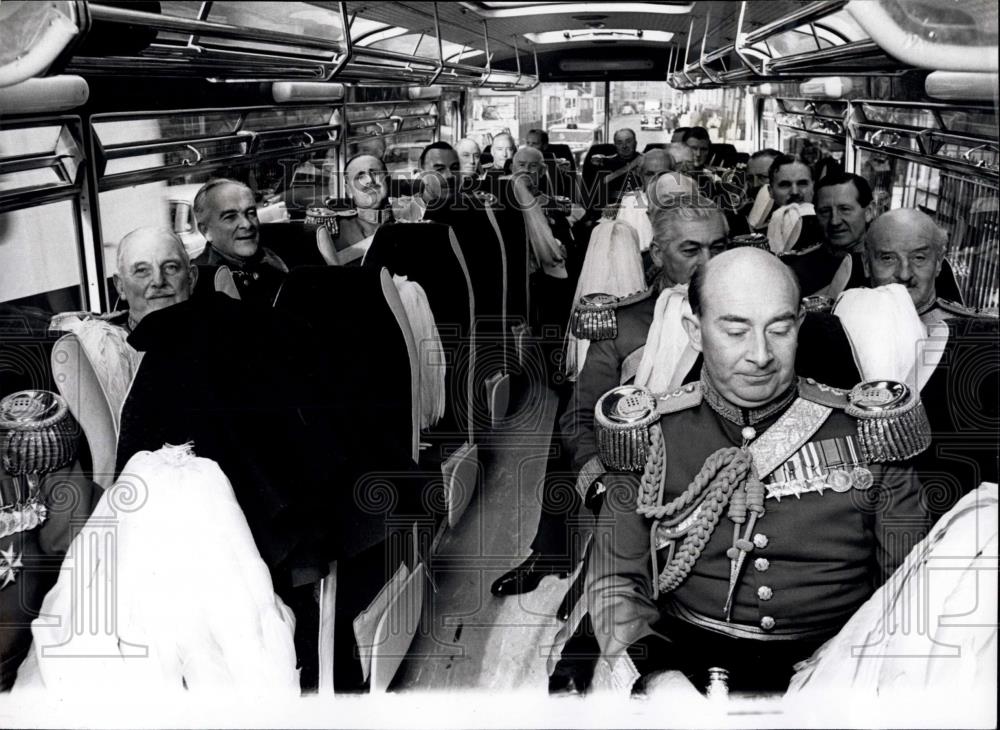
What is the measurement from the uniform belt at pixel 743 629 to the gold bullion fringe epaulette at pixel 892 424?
1.07 feet

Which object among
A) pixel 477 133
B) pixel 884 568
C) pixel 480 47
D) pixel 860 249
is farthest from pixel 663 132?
pixel 477 133

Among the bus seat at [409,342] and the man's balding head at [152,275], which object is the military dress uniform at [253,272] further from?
the bus seat at [409,342]

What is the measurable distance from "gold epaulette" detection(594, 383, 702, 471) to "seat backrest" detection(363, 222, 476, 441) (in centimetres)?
168

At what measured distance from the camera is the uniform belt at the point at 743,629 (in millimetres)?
1608

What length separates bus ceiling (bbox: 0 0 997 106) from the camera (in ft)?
4.57

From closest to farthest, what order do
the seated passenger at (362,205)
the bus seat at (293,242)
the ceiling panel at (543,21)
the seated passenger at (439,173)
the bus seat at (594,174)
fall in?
the ceiling panel at (543,21) < the bus seat at (293,242) < the bus seat at (594,174) < the seated passenger at (362,205) < the seated passenger at (439,173)

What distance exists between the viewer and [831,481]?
1592 mm

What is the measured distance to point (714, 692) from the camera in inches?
63.4

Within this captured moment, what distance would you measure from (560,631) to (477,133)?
2737mm

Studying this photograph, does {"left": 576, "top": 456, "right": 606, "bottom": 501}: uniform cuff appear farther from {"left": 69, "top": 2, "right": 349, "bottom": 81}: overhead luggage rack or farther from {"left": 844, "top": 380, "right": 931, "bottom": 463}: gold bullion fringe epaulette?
{"left": 69, "top": 2, "right": 349, "bottom": 81}: overhead luggage rack

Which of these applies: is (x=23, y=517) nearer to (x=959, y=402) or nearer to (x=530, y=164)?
(x=959, y=402)

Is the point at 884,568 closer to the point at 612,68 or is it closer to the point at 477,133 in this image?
the point at 612,68

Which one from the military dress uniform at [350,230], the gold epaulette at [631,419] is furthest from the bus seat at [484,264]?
the gold epaulette at [631,419]

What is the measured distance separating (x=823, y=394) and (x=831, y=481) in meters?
0.16
